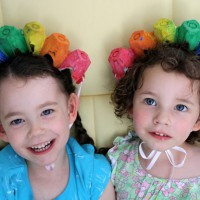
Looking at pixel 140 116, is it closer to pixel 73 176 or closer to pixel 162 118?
pixel 162 118

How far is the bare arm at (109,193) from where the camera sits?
124cm

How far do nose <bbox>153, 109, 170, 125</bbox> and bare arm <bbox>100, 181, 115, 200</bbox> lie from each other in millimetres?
293

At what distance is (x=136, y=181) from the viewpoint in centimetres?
124

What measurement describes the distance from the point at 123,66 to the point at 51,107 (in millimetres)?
266

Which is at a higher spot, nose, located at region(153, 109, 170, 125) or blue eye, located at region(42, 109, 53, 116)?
blue eye, located at region(42, 109, 53, 116)

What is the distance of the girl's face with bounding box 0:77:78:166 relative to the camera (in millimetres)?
1063

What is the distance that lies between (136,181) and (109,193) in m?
0.10

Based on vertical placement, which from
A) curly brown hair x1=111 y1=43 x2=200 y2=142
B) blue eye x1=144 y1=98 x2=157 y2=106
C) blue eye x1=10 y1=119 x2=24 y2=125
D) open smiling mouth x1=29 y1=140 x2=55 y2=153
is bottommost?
open smiling mouth x1=29 y1=140 x2=55 y2=153

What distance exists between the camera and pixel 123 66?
1.19 m

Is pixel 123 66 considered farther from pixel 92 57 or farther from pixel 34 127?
pixel 34 127

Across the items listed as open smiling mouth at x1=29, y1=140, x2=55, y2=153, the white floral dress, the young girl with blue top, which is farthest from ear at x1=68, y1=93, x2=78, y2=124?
the white floral dress

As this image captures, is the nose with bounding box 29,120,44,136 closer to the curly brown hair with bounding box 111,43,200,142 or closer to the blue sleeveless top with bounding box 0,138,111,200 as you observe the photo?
the blue sleeveless top with bounding box 0,138,111,200

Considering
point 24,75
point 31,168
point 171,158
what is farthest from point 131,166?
point 24,75

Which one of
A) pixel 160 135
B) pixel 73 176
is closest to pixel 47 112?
pixel 73 176
